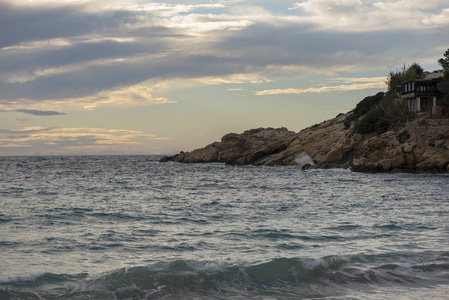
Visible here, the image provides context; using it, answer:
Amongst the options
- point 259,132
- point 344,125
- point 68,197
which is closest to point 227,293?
point 68,197

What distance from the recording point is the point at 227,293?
11125 mm

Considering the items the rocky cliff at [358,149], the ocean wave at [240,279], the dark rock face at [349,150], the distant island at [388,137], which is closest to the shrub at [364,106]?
the distant island at [388,137]

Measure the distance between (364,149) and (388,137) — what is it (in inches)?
147

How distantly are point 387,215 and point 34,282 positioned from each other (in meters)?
17.4

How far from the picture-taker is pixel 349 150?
7406 cm

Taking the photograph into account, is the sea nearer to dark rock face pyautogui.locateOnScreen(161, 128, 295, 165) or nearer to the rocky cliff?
the rocky cliff

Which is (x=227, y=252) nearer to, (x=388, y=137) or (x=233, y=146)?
(x=388, y=137)

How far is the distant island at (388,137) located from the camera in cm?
5774

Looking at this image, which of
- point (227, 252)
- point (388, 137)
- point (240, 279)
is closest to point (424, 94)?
point (388, 137)

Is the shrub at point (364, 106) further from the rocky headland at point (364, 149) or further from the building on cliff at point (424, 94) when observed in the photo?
the building on cliff at point (424, 94)

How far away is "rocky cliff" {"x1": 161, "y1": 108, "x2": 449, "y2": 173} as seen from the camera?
57.0m

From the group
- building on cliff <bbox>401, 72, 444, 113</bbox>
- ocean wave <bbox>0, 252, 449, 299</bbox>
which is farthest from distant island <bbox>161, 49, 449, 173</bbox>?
ocean wave <bbox>0, 252, 449, 299</bbox>

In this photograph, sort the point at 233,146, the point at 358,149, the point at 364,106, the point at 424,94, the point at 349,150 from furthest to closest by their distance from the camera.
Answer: the point at 233,146
the point at 364,106
the point at 424,94
the point at 349,150
the point at 358,149

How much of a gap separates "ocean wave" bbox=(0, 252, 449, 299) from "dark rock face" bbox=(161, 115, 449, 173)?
45.9m
